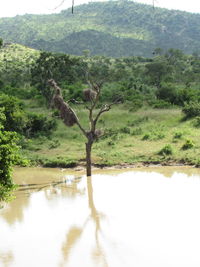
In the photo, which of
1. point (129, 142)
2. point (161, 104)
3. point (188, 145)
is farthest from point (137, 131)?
point (161, 104)

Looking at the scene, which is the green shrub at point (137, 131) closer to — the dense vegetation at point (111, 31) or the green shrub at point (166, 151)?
the green shrub at point (166, 151)

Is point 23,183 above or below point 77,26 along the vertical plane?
below

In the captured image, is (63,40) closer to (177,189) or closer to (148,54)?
(148,54)

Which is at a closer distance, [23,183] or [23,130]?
[23,183]

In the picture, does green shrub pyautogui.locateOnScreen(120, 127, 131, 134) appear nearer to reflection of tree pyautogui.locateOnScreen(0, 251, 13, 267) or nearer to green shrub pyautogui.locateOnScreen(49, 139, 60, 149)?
green shrub pyautogui.locateOnScreen(49, 139, 60, 149)

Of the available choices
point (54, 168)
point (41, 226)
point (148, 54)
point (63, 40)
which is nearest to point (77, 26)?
point (63, 40)

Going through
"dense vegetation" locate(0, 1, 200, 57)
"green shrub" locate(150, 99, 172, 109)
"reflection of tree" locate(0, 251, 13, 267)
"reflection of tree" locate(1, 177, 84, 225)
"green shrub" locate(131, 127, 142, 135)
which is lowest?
"reflection of tree" locate(1, 177, 84, 225)

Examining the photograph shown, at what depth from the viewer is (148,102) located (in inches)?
1571

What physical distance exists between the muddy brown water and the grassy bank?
1.74 m

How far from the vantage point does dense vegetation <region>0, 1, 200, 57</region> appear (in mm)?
128625

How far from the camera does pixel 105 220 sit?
16.9 meters

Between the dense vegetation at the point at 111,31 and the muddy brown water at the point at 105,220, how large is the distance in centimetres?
10205

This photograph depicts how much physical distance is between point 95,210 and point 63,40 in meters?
117

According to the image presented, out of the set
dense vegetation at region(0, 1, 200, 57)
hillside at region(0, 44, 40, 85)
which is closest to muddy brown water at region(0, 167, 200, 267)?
hillside at region(0, 44, 40, 85)
